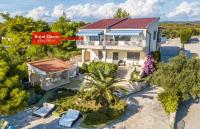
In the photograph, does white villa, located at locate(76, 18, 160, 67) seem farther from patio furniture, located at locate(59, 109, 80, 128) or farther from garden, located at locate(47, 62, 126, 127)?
patio furniture, located at locate(59, 109, 80, 128)

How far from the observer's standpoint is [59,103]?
1361 inches

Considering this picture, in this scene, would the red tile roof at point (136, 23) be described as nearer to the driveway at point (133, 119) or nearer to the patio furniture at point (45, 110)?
the driveway at point (133, 119)

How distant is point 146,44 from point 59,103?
19433 mm

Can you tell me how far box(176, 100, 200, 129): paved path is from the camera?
29.4 metres

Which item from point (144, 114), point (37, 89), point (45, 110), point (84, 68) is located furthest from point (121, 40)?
point (45, 110)

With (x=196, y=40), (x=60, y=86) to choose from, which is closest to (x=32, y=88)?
(x=60, y=86)

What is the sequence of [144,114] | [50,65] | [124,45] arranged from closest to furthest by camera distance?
1. [144,114]
2. [50,65]
3. [124,45]

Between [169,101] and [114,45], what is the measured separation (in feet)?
61.7

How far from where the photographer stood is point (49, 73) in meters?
40.0

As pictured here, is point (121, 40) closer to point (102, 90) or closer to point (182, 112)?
point (102, 90)

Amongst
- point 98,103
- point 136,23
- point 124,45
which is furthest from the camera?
point 136,23

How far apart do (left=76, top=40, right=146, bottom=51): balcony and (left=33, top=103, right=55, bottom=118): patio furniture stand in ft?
61.0

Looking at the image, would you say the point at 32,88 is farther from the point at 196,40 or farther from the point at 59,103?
the point at 196,40

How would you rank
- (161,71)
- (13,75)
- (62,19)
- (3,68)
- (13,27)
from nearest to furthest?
(3,68)
(13,75)
(161,71)
(13,27)
(62,19)
